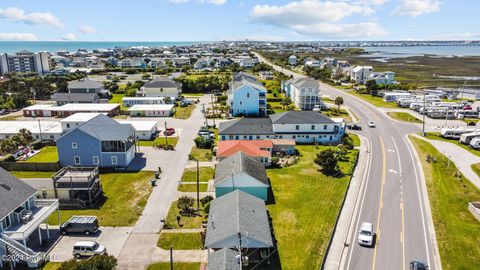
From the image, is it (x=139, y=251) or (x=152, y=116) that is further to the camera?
(x=152, y=116)

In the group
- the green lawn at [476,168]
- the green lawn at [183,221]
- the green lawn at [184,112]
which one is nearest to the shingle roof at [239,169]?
the green lawn at [183,221]

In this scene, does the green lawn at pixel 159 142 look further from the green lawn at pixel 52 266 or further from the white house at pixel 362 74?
the white house at pixel 362 74

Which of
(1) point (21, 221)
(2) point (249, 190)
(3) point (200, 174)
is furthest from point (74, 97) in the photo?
(2) point (249, 190)

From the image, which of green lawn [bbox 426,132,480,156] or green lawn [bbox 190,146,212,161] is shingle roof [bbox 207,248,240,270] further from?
green lawn [bbox 426,132,480,156]

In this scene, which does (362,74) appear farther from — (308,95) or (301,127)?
(301,127)

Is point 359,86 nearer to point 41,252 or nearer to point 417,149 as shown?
point 417,149

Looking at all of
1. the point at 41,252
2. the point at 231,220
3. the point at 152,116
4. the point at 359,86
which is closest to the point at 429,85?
the point at 359,86

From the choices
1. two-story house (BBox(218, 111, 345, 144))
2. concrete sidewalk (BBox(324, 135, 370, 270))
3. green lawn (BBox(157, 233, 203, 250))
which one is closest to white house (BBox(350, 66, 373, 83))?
two-story house (BBox(218, 111, 345, 144))
